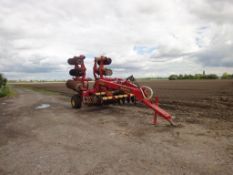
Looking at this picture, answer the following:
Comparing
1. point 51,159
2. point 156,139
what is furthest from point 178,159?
point 51,159

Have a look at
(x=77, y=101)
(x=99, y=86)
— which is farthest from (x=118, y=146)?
(x=77, y=101)

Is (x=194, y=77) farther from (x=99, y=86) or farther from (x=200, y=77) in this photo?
(x=99, y=86)

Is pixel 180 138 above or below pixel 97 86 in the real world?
below

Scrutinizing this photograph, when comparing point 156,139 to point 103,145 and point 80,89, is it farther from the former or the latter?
point 80,89

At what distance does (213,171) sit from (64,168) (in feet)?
8.30

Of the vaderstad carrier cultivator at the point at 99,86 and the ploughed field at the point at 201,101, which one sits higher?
the vaderstad carrier cultivator at the point at 99,86

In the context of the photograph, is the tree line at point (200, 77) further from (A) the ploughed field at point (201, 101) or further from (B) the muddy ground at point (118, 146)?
(B) the muddy ground at point (118, 146)

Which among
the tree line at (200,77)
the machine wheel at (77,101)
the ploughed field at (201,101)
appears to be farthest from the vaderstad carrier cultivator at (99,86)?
the tree line at (200,77)

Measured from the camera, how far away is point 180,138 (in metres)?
6.20

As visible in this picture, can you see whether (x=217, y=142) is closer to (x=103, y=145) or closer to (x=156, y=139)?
(x=156, y=139)

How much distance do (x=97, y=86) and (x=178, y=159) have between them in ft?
24.8

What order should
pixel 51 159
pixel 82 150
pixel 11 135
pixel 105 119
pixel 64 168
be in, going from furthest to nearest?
pixel 105 119
pixel 11 135
pixel 82 150
pixel 51 159
pixel 64 168

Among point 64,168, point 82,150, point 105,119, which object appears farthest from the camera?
point 105,119

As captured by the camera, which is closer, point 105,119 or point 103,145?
point 103,145
